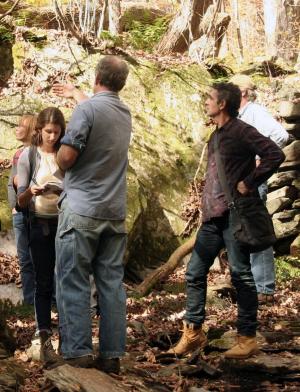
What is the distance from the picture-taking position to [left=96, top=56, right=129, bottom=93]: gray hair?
4.49 metres

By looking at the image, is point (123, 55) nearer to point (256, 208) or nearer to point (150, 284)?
point (150, 284)

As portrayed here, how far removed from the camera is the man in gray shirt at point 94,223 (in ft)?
14.2

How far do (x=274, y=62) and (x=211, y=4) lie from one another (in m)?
2.66

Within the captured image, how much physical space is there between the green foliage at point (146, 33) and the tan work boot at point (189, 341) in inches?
416

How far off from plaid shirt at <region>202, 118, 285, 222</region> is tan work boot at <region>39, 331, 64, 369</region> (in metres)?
1.66

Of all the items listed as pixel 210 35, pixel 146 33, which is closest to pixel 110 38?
pixel 146 33

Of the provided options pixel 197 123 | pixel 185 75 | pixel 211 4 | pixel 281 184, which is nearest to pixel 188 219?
pixel 281 184

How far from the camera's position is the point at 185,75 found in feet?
43.4

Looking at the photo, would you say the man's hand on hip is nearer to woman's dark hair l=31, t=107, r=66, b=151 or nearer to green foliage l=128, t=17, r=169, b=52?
woman's dark hair l=31, t=107, r=66, b=151

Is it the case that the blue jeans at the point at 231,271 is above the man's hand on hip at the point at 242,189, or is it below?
below

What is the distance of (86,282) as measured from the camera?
441 cm

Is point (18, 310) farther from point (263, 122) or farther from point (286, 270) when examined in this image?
point (286, 270)

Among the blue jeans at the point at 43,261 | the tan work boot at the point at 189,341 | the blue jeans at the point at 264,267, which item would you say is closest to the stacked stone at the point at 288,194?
the blue jeans at the point at 264,267

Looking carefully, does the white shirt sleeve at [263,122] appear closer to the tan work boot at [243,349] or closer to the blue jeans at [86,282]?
the tan work boot at [243,349]
